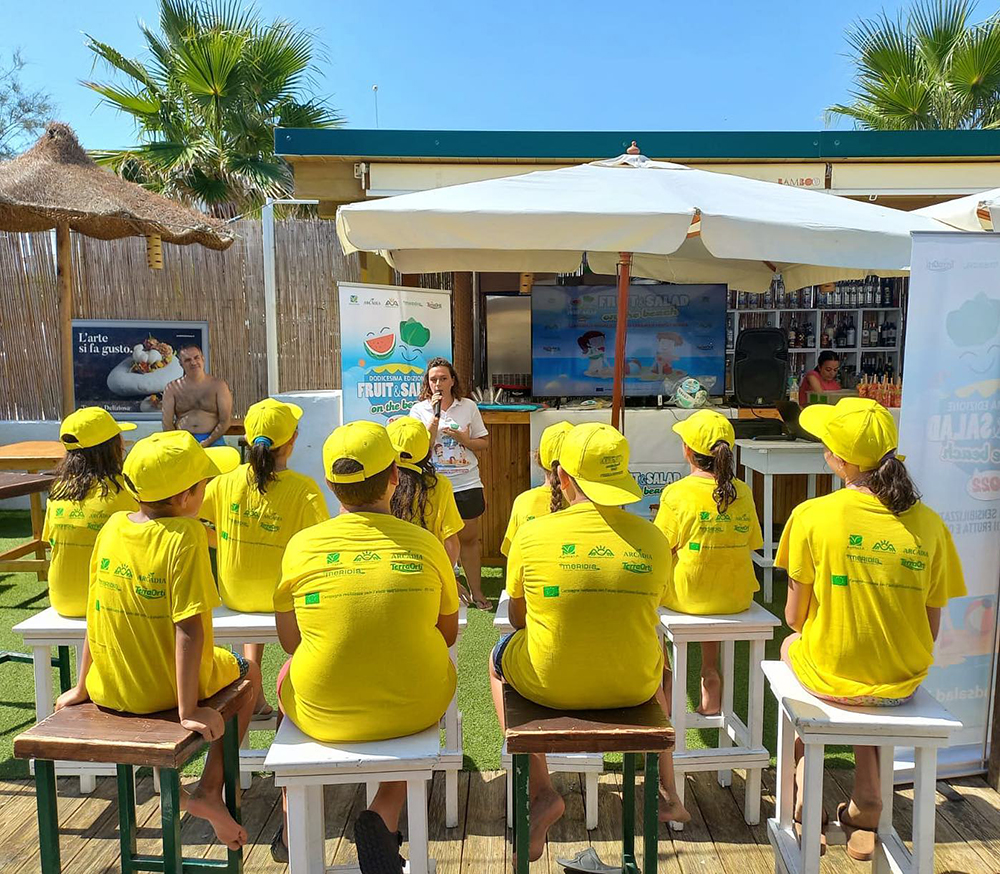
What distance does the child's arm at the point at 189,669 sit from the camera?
2.05 metres

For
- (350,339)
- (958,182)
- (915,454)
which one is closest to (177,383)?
(350,339)

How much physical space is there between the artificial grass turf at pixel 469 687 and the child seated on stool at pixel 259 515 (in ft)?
2.90

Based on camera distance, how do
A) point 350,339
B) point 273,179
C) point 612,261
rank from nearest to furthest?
point 350,339 < point 612,261 < point 273,179

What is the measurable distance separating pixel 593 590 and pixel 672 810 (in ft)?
3.74

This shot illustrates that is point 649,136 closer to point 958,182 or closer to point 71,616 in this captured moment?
point 958,182

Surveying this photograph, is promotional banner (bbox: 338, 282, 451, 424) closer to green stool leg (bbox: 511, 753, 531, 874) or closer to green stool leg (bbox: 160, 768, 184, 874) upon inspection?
green stool leg (bbox: 160, 768, 184, 874)

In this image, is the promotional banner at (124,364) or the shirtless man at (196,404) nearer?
the shirtless man at (196,404)

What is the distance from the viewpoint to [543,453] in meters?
2.78

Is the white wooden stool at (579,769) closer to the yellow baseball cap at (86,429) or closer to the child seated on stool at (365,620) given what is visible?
the child seated on stool at (365,620)

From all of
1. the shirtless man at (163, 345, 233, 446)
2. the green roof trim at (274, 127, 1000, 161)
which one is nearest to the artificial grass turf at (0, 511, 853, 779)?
the shirtless man at (163, 345, 233, 446)

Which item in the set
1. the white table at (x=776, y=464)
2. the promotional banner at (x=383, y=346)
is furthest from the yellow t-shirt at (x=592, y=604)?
the white table at (x=776, y=464)

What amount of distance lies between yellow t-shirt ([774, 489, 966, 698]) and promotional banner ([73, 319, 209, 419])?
22.5 feet

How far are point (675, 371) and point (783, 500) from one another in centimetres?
143

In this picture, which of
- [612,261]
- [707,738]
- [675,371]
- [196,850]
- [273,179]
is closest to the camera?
[196,850]
